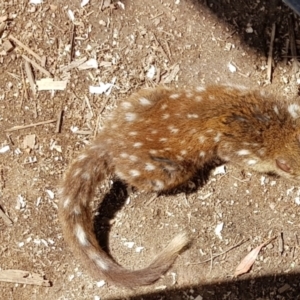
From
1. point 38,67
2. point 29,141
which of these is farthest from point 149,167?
point 38,67

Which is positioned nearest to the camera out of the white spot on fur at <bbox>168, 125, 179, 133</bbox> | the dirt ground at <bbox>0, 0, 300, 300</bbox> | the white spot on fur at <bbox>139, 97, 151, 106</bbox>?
the white spot on fur at <bbox>168, 125, 179, 133</bbox>

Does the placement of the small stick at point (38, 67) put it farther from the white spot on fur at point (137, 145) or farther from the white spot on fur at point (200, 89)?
the white spot on fur at point (200, 89)

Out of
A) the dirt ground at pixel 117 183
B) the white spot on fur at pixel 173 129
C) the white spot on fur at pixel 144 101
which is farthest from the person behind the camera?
the dirt ground at pixel 117 183

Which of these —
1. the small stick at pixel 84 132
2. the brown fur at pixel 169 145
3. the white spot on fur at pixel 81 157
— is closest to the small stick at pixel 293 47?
the brown fur at pixel 169 145

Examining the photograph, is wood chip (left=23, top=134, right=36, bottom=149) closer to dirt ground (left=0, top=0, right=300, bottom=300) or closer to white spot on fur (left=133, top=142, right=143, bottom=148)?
dirt ground (left=0, top=0, right=300, bottom=300)

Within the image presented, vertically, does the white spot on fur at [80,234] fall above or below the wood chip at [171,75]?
below

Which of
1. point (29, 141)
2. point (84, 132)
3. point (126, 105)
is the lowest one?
point (29, 141)

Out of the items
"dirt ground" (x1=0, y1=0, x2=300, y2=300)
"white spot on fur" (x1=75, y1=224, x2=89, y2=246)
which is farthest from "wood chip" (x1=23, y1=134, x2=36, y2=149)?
"white spot on fur" (x1=75, y1=224, x2=89, y2=246)

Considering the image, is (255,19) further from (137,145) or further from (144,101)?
(137,145)
